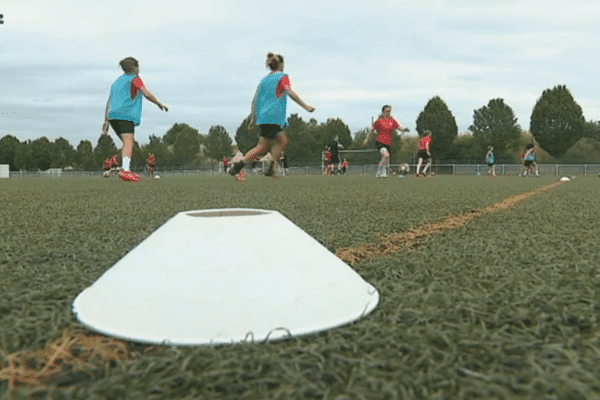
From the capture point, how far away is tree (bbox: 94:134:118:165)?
255ft

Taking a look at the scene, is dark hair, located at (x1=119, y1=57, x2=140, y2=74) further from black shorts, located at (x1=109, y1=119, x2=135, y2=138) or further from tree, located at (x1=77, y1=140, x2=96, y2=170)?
tree, located at (x1=77, y1=140, x2=96, y2=170)

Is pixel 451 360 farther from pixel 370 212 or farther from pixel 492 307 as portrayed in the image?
pixel 370 212

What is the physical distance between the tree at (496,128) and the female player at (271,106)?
4968 centimetres

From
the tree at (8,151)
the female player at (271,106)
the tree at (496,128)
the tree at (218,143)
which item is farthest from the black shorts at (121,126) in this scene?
the tree at (8,151)

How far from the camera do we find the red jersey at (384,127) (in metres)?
16.9

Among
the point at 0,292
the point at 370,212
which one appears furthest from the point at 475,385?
the point at 370,212

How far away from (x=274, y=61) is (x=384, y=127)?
27.8 ft

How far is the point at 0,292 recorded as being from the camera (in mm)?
2146

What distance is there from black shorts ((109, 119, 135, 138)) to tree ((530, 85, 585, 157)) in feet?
173

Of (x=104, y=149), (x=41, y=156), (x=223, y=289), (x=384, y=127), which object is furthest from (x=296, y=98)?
(x=41, y=156)

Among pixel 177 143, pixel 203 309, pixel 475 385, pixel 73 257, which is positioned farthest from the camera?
pixel 177 143

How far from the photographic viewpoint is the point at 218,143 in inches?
3046

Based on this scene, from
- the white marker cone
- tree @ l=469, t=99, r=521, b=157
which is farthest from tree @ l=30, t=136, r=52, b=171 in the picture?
the white marker cone

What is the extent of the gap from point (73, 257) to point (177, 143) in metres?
77.1
